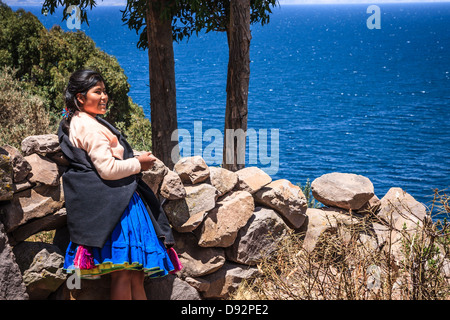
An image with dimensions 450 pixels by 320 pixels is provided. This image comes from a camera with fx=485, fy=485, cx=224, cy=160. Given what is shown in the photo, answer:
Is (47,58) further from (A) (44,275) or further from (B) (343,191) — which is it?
(A) (44,275)

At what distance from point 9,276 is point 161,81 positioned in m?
4.52

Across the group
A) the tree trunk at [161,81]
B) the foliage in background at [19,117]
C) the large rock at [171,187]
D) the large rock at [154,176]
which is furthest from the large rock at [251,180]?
the foliage in background at [19,117]

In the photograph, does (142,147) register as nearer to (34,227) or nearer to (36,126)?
(36,126)

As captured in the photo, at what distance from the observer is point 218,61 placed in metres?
70.2

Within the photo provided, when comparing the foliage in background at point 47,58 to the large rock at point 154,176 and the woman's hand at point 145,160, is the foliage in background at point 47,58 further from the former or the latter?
the woman's hand at point 145,160

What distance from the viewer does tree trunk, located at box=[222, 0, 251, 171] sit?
6.70 m

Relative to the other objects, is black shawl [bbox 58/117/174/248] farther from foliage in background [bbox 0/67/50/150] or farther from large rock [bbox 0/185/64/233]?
foliage in background [bbox 0/67/50/150]

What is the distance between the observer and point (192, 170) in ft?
15.7

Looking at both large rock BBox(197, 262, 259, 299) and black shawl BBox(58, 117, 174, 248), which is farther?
large rock BBox(197, 262, 259, 299)

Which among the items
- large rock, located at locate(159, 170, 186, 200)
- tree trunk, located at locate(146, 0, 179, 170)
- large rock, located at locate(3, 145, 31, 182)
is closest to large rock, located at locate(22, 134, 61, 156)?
large rock, located at locate(3, 145, 31, 182)

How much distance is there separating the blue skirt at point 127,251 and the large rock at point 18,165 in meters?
0.69

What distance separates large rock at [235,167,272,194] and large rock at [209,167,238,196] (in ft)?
0.32

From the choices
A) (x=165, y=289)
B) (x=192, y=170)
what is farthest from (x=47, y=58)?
(x=165, y=289)
